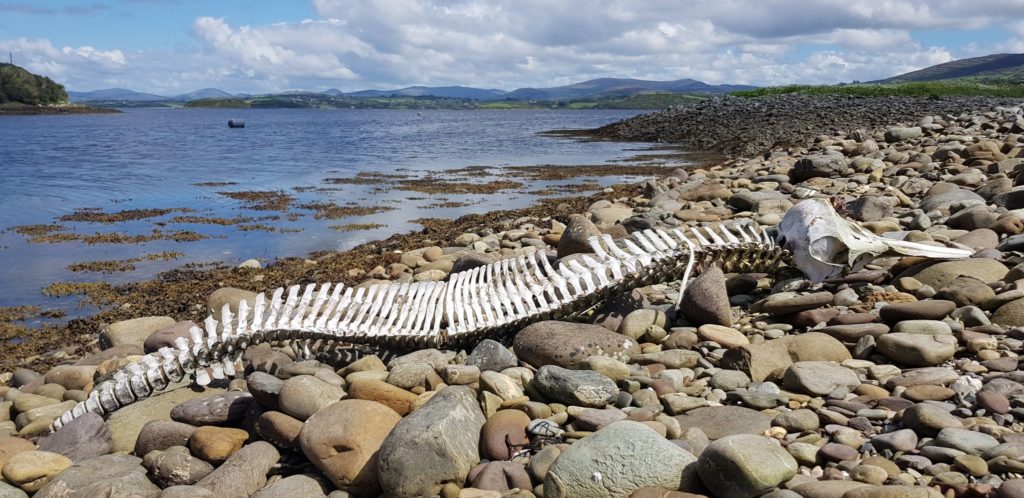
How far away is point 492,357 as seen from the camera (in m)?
5.44

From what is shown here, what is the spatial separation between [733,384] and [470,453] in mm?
1790

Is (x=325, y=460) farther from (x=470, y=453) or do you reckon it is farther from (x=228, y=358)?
(x=228, y=358)

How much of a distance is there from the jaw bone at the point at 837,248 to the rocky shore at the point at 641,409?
146 millimetres

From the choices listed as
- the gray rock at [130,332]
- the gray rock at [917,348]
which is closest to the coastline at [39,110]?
the gray rock at [130,332]

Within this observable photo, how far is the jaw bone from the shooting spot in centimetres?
626

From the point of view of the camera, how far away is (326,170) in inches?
1136

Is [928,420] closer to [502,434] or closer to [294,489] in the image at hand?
[502,434]

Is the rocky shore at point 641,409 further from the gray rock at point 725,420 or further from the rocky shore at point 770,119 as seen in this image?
the rocky shore at point 770,119

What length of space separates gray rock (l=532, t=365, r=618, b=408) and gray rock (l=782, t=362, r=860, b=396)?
3.59 feet

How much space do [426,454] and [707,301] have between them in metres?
2.94

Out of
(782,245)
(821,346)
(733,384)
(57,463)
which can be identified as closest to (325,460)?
(57,463)

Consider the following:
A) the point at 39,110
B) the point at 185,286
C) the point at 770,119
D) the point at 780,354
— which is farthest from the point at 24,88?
the point at 780,354

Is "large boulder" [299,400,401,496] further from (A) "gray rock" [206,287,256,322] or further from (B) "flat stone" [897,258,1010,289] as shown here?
(B) "flat stone" [897,258,1010,289]

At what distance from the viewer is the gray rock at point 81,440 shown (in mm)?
4887
